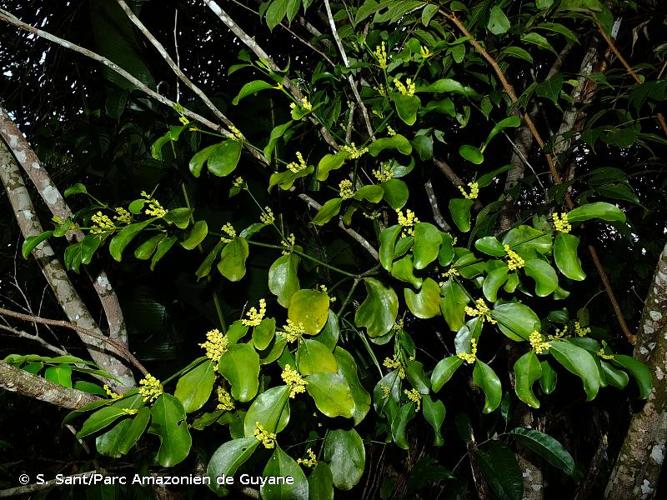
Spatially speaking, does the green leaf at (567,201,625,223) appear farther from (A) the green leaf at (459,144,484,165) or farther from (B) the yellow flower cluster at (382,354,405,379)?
(B) the yellow flower cluster at (382,354,405,379)

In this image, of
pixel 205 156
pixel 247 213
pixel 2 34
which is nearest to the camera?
pixel 205 156

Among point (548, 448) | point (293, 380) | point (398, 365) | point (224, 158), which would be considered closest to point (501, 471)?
point (548, 448)

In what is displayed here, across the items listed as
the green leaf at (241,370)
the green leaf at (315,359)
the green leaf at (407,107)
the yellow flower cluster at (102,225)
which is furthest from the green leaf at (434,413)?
the yellow flower cluster at (102,225)

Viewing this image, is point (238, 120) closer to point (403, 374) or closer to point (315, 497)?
point (403, 374)

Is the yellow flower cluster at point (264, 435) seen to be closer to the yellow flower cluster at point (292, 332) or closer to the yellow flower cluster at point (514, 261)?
the yellow flower cluster at point (292, 332)

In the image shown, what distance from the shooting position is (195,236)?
852mm

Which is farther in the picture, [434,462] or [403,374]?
[434,462]

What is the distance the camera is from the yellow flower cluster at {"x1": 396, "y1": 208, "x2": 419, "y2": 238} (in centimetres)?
76

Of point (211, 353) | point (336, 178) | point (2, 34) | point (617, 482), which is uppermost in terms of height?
point (2, 34)

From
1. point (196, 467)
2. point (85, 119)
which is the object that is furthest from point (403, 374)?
point (85, 119)

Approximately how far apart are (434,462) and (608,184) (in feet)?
2.28

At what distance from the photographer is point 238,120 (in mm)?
1642

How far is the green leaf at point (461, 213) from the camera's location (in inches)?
32.4

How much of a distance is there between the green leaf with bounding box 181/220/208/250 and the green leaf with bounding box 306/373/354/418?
29 centimetres
